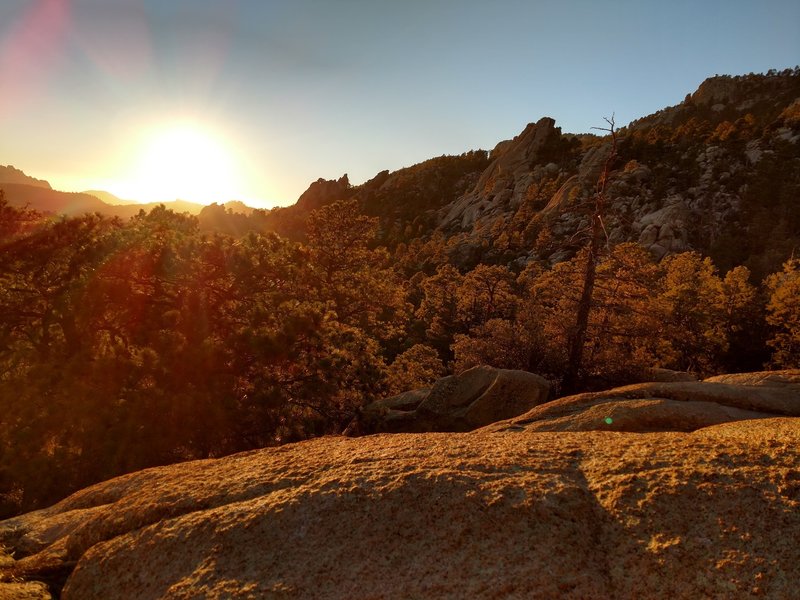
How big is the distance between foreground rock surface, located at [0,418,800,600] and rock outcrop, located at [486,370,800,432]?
2138mm

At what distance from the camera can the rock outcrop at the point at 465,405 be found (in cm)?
1196

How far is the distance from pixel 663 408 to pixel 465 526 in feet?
15.7

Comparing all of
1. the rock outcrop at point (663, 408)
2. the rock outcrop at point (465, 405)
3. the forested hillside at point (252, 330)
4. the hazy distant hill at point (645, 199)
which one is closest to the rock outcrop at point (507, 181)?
the hazy distant hill at point (645, 199)

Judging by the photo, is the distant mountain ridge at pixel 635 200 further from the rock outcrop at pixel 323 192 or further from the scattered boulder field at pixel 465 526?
the scattered boulder field at pixel 465 526

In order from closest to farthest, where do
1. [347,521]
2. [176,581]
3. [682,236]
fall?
[176,581]
[347,521]
[682,236]

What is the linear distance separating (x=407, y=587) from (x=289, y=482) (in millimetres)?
1419

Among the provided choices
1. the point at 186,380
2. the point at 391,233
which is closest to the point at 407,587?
the point at 186,380

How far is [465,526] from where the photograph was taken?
2.79 m

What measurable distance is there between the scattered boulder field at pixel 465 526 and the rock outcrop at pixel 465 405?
7.92 meters

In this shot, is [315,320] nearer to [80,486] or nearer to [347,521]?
[80,486]

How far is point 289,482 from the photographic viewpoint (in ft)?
11.7

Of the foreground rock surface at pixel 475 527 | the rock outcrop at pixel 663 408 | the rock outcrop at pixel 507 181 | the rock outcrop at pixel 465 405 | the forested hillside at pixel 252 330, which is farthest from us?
the rock outcrop at pixel 507 181

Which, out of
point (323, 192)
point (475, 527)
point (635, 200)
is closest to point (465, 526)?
point (475, 527)

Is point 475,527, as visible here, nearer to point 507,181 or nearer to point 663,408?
point 663,408
